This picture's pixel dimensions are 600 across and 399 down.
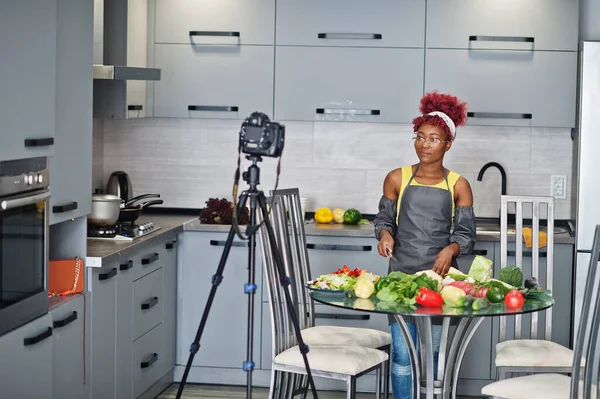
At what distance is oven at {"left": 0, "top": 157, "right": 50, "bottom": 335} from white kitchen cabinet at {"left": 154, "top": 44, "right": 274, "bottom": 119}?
6.21 feet

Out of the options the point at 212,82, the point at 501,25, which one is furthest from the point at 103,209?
the point at 501,25

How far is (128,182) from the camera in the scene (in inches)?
210

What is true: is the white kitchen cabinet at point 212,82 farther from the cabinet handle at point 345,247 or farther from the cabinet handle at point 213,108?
the cabinet handle at point 345,247

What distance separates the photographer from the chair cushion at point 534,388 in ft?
10.7

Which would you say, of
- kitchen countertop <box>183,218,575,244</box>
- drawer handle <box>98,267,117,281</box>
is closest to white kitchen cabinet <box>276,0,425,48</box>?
kitchen countertop <box>183,218,575,244</box>

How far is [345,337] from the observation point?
13.1ft

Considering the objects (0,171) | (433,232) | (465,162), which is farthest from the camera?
(465,162)

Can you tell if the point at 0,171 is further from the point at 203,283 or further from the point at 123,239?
the point at 203,283

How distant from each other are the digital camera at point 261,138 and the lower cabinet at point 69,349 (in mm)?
1069

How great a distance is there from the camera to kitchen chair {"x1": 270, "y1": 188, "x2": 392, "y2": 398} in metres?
3.95

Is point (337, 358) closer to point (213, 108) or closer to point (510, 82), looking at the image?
point (213, 108)

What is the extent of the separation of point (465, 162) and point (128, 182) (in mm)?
1865

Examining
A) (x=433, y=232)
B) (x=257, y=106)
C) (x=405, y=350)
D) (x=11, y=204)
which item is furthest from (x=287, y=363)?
(x=257, y=106)

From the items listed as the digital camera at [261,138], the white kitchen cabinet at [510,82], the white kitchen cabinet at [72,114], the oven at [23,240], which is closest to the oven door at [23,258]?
the oven at [23,240]
